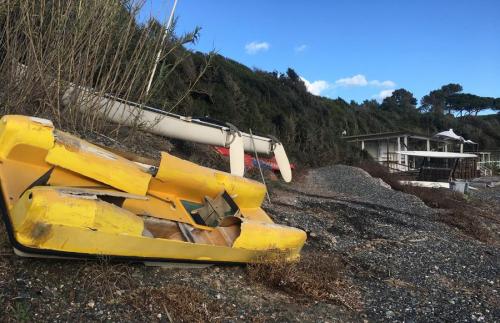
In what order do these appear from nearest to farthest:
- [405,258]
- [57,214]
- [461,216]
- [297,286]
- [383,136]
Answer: [57,214], [297,286], [405,258], [461,216], [383,136]

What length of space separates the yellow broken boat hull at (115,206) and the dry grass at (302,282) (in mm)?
117

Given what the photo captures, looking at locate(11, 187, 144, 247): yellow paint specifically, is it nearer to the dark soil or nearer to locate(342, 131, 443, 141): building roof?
the dark soil

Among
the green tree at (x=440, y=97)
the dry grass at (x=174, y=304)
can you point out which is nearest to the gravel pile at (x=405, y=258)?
the dry grass at (x=174, y=304)

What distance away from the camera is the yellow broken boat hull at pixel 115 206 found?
3137 mm

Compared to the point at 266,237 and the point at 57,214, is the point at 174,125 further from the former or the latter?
the point at 57,214

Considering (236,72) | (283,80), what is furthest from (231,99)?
(283,80)

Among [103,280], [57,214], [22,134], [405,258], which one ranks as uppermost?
[22,134]

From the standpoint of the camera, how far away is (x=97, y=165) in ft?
12.9

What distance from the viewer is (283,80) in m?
36.8

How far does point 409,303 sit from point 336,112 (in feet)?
133

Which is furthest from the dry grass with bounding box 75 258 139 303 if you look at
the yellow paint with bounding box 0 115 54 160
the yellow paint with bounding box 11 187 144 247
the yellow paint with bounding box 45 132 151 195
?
the yellow paint with bounding box 0 115 54 160

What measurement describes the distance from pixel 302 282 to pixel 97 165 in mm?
2201

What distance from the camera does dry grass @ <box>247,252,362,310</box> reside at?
4.36m

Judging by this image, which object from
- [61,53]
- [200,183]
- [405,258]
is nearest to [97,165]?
[200,183]
